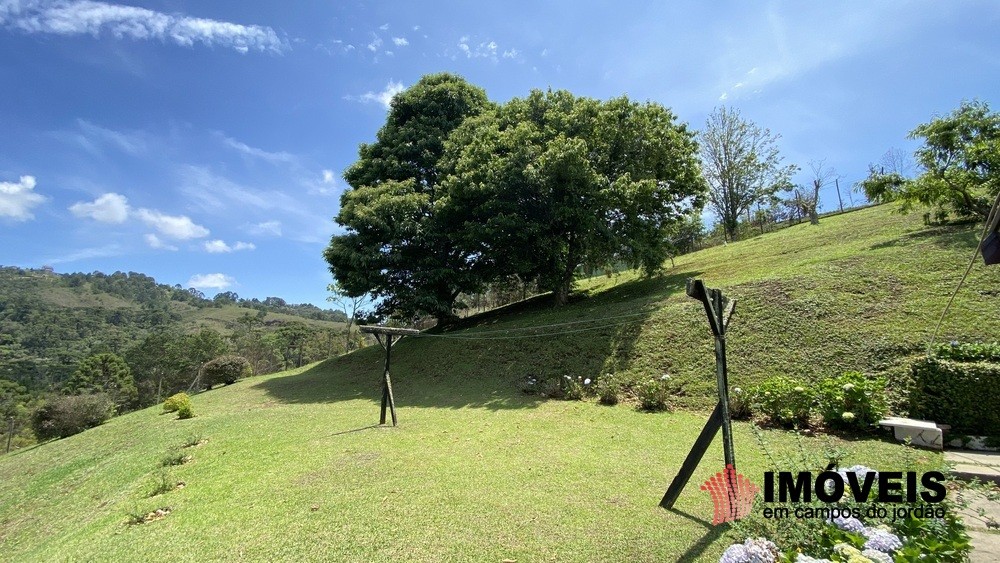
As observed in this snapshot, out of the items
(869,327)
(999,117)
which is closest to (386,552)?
(869,327)

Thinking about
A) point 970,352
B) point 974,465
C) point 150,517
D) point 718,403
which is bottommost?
point 974,465

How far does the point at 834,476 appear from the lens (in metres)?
3.11

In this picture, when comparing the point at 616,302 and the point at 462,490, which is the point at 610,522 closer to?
the point at 462,490

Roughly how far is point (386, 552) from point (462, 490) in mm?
1367

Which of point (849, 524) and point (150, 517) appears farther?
point (150, 517)

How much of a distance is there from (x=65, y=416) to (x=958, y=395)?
81.3 feet

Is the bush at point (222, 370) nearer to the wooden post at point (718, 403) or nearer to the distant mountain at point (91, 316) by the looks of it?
the wooden post at point (718, 403)

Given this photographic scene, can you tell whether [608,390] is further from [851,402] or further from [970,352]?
[970,352]


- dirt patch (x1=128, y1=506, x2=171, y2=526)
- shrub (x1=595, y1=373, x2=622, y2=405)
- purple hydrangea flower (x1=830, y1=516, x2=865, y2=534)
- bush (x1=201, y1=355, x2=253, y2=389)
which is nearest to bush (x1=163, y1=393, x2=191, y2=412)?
bush (x1=201, y1=355, x2=253, y2=389)

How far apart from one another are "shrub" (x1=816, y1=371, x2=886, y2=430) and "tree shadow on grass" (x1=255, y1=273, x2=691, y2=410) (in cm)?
420

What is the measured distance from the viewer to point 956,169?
40.2 ft

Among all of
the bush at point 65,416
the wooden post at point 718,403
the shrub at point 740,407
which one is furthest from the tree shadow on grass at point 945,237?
the bush at point 65,416

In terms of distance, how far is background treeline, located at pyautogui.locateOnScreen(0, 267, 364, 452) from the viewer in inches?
1361

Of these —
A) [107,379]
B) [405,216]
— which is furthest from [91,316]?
[405,216]
